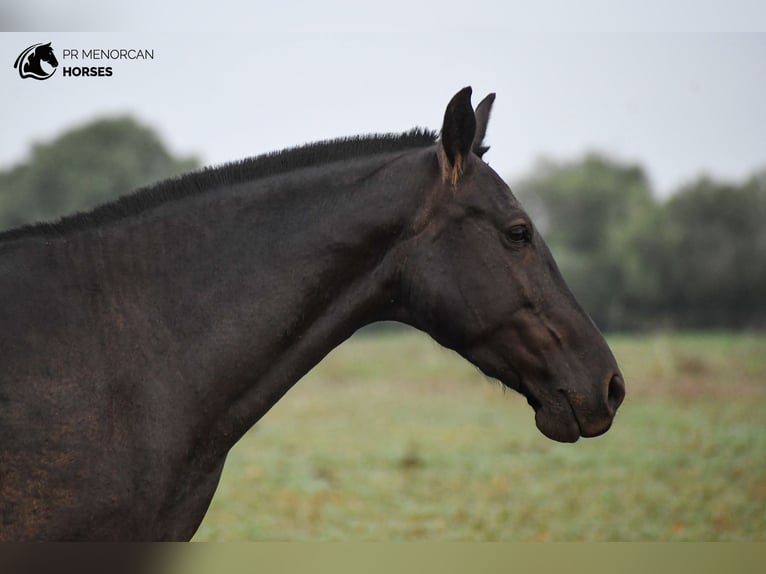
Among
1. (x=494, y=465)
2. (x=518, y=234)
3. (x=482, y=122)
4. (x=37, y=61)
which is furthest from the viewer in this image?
(x=494, y=465)

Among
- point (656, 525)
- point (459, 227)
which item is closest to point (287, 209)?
point (459, 227)

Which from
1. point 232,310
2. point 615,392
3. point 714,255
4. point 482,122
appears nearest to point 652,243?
point 714,255

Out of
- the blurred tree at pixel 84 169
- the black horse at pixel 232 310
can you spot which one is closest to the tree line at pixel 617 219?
the blurred tree at pixel 84 169

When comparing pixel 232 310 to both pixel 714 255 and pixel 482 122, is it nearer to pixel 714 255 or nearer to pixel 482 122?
pixel 482 122

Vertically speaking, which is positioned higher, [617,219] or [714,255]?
[617,219]

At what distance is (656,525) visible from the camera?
616 centimetres

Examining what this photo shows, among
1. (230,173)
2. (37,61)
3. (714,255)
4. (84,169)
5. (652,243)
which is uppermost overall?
(652,243)

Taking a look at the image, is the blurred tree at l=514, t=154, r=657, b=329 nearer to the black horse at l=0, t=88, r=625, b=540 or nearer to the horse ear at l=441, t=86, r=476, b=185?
the black horse at l=0, t=88, r=625, b=540

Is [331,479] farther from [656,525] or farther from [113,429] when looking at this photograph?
[113,429]

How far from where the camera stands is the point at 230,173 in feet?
7.25

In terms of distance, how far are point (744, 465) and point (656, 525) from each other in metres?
2.36

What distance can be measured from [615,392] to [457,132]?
2.97 ft

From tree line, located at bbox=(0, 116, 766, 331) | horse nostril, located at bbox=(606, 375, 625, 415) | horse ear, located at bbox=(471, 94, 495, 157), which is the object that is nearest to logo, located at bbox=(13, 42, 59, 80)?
horse ear, located at bbox=(471, 94, 495, 157)

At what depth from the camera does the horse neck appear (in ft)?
6.70
